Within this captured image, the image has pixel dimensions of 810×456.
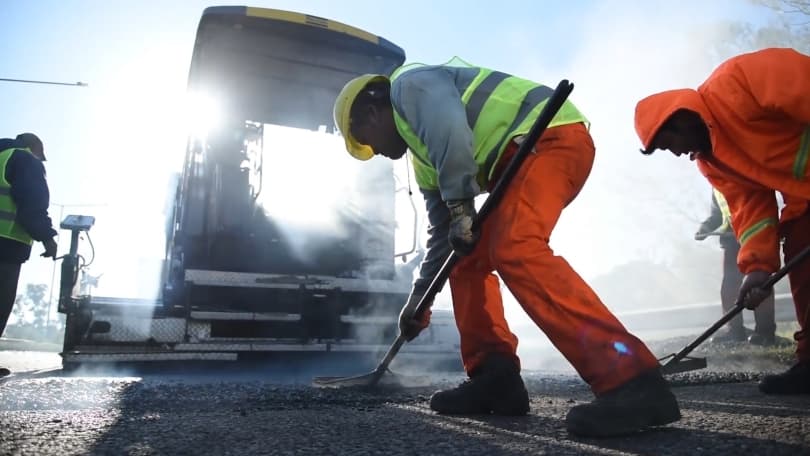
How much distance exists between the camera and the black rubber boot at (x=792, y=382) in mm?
2922

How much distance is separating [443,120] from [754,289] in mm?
1748

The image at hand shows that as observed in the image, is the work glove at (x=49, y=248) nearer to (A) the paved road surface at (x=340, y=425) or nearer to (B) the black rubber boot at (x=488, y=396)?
(A) the paved road surface at (x=340, y=425)

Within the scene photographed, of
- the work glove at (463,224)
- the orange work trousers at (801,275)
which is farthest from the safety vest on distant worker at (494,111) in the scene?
the orange work trousers at (801,275)

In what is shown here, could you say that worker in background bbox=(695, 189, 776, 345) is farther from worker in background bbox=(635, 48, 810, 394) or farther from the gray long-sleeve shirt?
the gray long-sleeve shirt

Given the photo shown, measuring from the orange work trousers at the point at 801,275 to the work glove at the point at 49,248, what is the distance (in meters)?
5.19

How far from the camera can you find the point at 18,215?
492 centimetres

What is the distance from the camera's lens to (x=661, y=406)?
6.25 feet

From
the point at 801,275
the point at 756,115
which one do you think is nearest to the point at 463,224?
the point at 756,115

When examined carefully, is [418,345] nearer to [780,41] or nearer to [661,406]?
[661,406]

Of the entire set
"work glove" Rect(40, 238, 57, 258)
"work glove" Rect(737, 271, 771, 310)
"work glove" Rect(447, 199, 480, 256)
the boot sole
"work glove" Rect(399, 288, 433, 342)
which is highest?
"work glove" Rect(40, 238, 57, 258)

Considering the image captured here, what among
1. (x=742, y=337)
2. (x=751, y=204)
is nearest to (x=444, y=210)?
(x=751, y=204)

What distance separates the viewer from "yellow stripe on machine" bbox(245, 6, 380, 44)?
519 centimetres

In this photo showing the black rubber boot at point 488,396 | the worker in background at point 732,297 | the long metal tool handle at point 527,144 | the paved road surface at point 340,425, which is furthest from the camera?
the worker in background at point 732,297

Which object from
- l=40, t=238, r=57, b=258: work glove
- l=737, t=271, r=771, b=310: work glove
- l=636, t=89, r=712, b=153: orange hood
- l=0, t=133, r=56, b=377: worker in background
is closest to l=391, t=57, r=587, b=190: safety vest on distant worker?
l=636, t=89, r=712, b=153: orange hood
